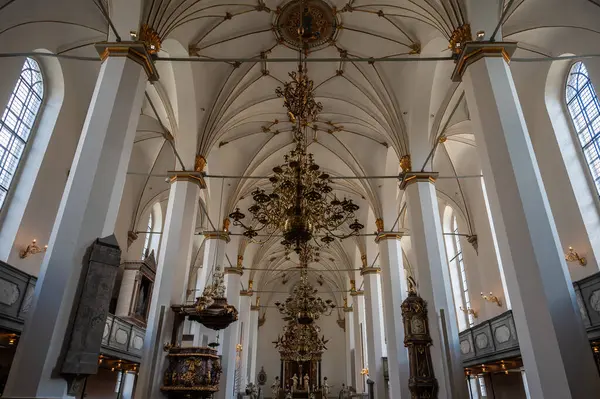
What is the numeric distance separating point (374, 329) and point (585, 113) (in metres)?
10.7

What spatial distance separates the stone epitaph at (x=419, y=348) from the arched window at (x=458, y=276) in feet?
20.3

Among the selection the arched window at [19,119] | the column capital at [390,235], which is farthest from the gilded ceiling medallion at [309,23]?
the column capital at [390,235]

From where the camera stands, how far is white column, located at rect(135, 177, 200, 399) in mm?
8891

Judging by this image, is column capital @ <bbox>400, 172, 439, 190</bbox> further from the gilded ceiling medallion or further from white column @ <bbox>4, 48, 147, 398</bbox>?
white column @ <bbox>4, 48, 147, 398</bbox>

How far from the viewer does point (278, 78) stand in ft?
45.1

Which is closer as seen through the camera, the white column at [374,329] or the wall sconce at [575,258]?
the wall sconce at [575,258]

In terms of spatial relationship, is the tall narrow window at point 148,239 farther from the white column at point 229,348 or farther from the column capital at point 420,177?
the column capital at point 420,177

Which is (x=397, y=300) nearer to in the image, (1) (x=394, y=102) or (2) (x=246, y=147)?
(1) (x=394, y=102)

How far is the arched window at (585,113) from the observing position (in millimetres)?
9797

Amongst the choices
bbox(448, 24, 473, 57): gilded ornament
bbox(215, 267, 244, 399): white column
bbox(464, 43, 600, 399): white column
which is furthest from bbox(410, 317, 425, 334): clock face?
bbox(215, 267, 244, 399): white column

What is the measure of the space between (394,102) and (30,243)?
10978mm

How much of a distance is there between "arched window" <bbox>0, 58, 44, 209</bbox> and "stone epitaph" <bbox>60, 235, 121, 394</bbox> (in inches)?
221

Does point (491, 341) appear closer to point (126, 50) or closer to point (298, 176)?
point (298, 176)

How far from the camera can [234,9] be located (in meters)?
11.0
